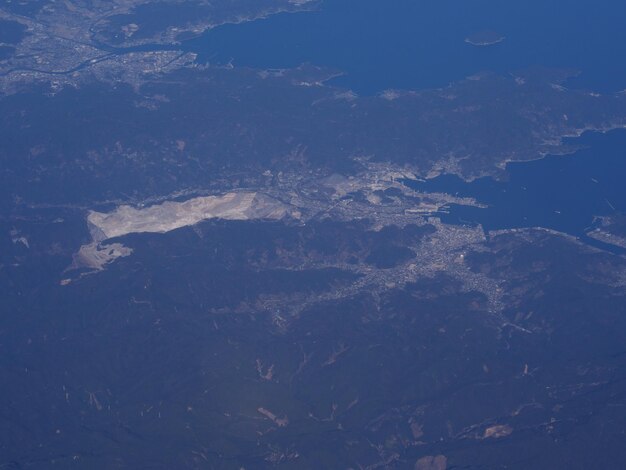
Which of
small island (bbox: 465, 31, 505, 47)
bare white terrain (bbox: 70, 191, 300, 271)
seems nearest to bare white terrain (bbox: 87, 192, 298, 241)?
bare white terrain (bbox: 70, 191, 300, 271)

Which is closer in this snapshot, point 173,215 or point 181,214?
point 173,215

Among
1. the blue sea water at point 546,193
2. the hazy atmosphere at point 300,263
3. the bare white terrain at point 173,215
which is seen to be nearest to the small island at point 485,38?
the hazy atmosphere at point 300,263

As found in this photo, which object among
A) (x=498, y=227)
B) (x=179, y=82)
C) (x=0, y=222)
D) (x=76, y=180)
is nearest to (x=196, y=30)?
(x=179, y=82)

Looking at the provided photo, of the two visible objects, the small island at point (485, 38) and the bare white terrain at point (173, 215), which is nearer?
the bare white terrain at point (173, 215)

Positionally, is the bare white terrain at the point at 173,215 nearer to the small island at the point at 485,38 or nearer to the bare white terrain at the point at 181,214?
the bare white terrain at the point at 181,214

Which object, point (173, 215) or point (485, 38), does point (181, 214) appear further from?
point (485, 38)

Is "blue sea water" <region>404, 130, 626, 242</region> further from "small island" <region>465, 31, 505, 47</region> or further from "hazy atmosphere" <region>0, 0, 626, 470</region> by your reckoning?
"small island" <region>465, 31, 505, 47</region>

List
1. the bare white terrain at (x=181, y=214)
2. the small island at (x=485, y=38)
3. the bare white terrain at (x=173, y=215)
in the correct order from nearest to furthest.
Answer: the bare white terrain at (x=173, y=215)
the bare white terrain at (x=181, y=214)
the small island at (x=485, y=38)

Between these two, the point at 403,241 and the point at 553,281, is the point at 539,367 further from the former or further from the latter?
the point at 403,241

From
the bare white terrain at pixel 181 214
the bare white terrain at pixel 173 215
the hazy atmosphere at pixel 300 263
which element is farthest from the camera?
the bare white terrain at pixel 181 214

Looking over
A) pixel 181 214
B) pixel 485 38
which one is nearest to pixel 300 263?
pixel 181 214
